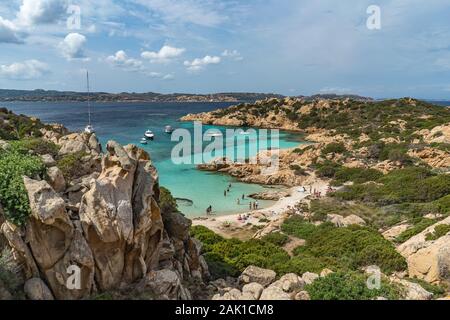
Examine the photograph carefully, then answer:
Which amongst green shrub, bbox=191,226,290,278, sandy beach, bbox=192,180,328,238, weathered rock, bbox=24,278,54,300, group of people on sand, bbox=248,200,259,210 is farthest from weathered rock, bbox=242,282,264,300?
group of people on sand, bbox=248,200,259,210

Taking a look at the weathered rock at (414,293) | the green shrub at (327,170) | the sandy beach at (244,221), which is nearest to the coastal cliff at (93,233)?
the weathered rock at (414,293)

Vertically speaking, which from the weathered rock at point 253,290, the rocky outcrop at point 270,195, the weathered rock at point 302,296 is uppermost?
the weathered rock at point 302,296

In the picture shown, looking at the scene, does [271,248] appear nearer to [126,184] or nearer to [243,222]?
[243,222]

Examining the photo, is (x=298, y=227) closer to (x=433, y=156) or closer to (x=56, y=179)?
(x=56, y=179)

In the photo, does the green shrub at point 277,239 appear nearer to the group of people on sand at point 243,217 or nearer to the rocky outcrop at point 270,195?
the group of people on sand at point 243,217

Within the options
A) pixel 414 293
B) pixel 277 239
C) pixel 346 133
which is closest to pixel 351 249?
pixel 277 239
